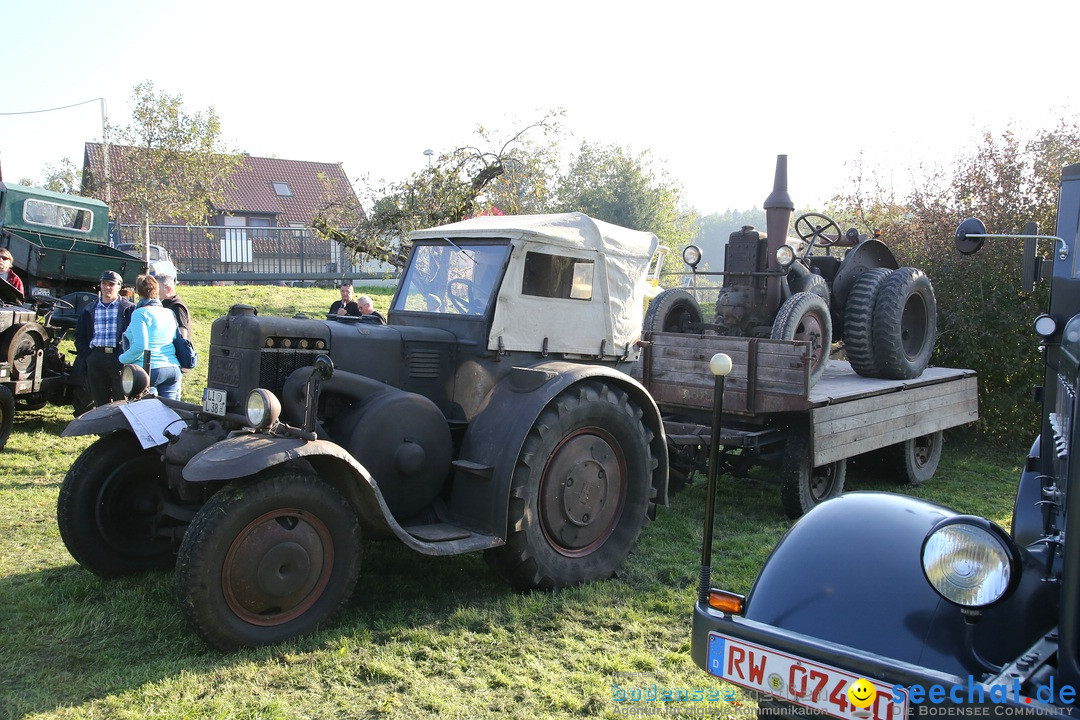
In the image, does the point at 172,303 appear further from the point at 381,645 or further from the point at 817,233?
the point at 817,233

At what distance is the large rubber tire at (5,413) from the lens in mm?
7613

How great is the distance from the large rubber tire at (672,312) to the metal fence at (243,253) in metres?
14.1

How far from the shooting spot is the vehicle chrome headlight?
7.39ft

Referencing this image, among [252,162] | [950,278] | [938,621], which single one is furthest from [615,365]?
[252,162]

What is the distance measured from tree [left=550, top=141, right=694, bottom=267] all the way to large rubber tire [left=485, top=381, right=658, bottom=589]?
28380 mm

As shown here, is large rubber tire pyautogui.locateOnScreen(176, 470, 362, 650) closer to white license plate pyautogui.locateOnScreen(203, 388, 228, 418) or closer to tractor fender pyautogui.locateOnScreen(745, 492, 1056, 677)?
white license plate pyautogui.locateOnScreen(203, 388, 228, 418)

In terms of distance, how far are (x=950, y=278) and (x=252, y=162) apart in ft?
106

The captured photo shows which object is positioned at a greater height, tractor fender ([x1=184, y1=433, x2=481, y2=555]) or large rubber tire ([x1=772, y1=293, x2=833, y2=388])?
large rubber tire ([x1=772, y1=293, x2=833, y2=388])

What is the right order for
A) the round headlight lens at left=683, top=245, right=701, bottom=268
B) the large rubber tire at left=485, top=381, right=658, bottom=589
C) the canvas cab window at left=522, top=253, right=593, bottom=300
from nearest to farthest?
the large rubber tire at left=485, top=381, right=658, bottom=589 < the canvas cab window at left=522, top=253, right=593, bottom=300 < the round headlight lens at left=683, top=245, right=701, bottom=268

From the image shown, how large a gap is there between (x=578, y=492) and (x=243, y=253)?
18.5 m

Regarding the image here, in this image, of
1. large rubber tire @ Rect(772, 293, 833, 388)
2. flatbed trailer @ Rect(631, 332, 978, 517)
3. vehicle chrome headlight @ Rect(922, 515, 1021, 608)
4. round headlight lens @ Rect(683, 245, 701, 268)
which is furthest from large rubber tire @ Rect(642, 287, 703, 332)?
vehicle chrome headlight @ Rect(922, 515, 1021, 608)

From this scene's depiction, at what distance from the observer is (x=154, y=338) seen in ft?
22.4

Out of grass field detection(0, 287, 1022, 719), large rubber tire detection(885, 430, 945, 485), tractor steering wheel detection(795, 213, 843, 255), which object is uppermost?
tractor steering wheel detection(795, 213, 843, 255)

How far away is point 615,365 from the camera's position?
5738 mm
